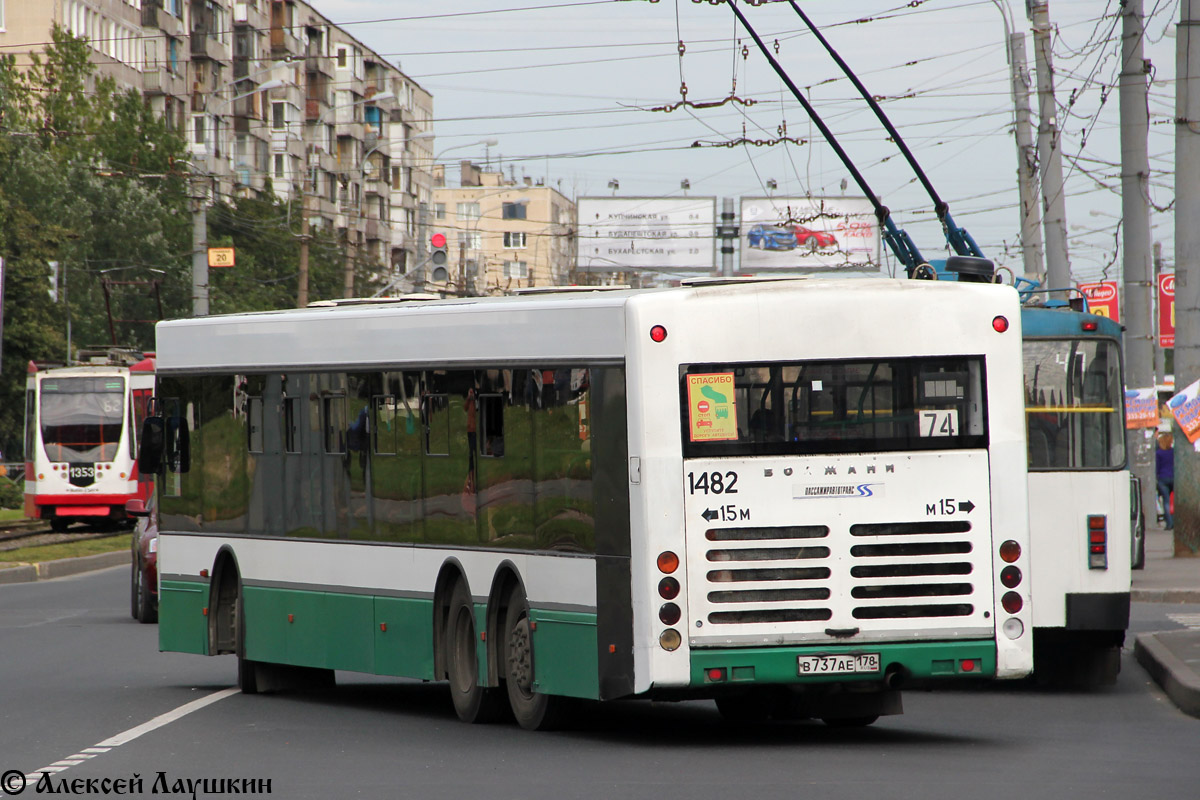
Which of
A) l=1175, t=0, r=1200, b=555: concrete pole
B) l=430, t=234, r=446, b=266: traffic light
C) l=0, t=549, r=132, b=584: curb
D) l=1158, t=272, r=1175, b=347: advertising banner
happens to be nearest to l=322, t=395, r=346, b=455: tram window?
l=1175, t=0, r=1200, b=555: concrete pole

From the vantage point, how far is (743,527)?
36.4 feet

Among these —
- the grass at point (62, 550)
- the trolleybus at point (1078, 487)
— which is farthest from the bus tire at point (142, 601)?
the trolleybus at point (1078, 487)

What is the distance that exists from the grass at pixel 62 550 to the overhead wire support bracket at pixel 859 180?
17.6m

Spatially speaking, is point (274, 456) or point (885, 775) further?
point (274, 456)

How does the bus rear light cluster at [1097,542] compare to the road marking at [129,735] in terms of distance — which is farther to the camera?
the bus rear light cluster at [1097,542]

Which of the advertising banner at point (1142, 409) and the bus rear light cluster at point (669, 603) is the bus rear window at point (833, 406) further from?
the advertising banner at point (1142, 409)

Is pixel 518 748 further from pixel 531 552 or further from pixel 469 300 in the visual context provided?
pixel 469 300

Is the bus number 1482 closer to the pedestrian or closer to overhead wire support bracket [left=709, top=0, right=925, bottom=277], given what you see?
overhead wire support bracket [left=709, top=0, right=925, bottom=277]

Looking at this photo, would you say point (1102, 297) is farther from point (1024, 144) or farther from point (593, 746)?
point (593, 746)

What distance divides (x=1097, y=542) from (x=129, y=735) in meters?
6.41

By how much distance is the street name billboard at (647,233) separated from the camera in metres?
81.2

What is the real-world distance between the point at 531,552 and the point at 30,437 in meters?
35.7

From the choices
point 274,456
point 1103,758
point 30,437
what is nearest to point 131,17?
point 30,437

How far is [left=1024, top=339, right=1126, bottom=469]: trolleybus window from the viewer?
48.1ft
